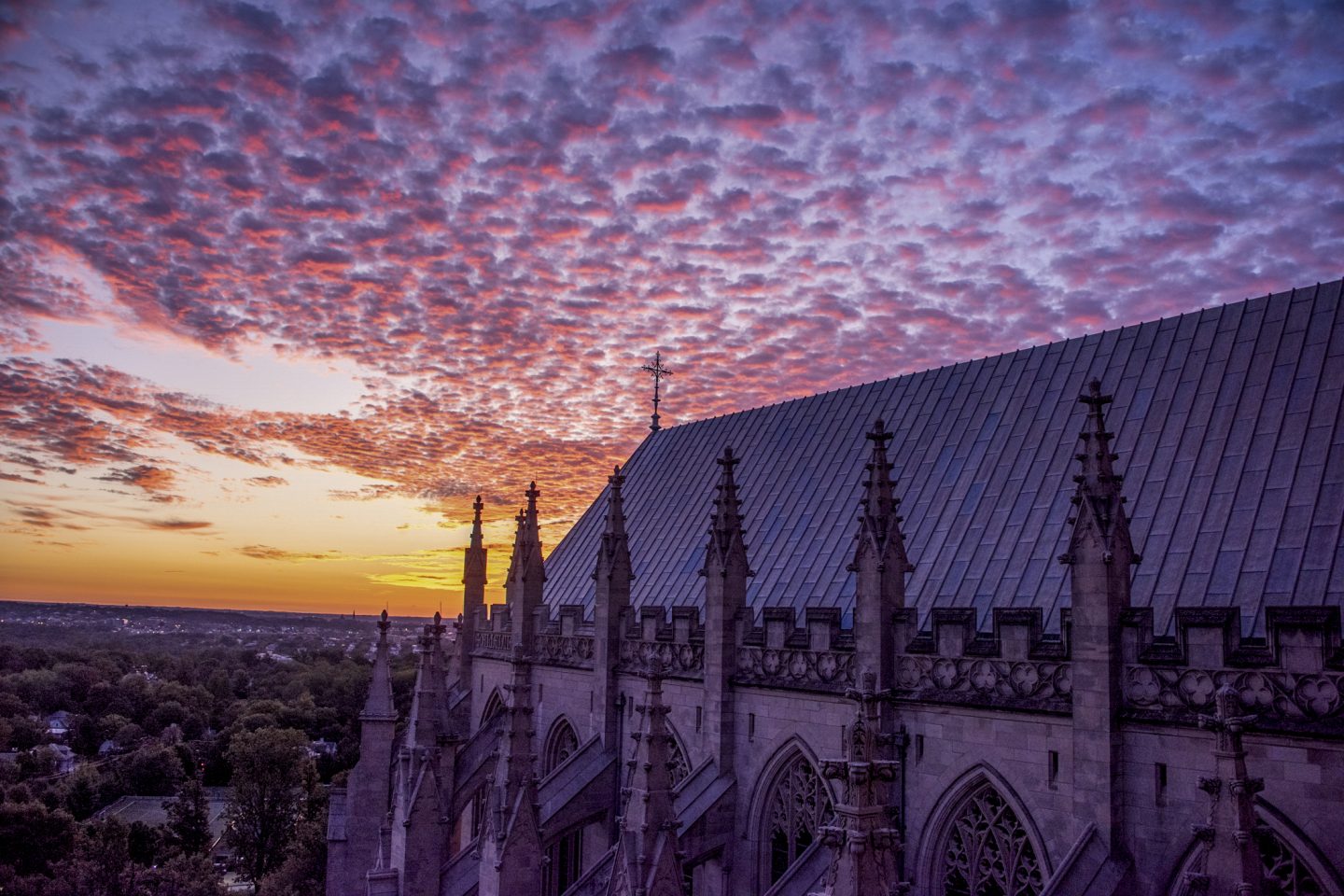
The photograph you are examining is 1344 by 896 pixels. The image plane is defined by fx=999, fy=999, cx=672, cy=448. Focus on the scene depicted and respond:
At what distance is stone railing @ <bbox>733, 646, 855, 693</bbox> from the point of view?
1886 cm

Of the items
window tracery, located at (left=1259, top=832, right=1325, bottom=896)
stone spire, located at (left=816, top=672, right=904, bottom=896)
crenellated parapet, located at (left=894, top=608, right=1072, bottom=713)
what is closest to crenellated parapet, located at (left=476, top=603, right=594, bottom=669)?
crenellated parapet, located at (left=894, top=608, right=1072, bottom=713)

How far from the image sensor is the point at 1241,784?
34.6 ft

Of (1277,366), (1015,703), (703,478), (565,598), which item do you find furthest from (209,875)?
(1277,366)

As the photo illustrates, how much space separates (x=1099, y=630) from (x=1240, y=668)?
1.82 meters

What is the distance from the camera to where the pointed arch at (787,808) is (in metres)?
19.4

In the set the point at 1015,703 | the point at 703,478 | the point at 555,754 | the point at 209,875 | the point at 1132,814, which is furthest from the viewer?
the point at 209,875

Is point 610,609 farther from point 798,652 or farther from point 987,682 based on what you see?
point 987,682

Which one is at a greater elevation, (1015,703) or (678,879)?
(1015,703)

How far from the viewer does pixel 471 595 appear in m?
38.8

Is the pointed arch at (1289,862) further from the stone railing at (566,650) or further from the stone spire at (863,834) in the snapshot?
the stone railing at (566,650)

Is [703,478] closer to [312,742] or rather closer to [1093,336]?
[1093,336]

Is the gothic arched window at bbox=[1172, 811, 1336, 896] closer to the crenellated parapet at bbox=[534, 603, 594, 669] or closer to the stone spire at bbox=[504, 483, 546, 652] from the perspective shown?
the crenellated parapet at bbox=[534, 603, 594, 669]

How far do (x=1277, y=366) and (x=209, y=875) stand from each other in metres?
51.3

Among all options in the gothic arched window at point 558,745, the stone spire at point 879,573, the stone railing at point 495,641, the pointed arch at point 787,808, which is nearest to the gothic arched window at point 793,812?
the pointed arch at point 787,808
